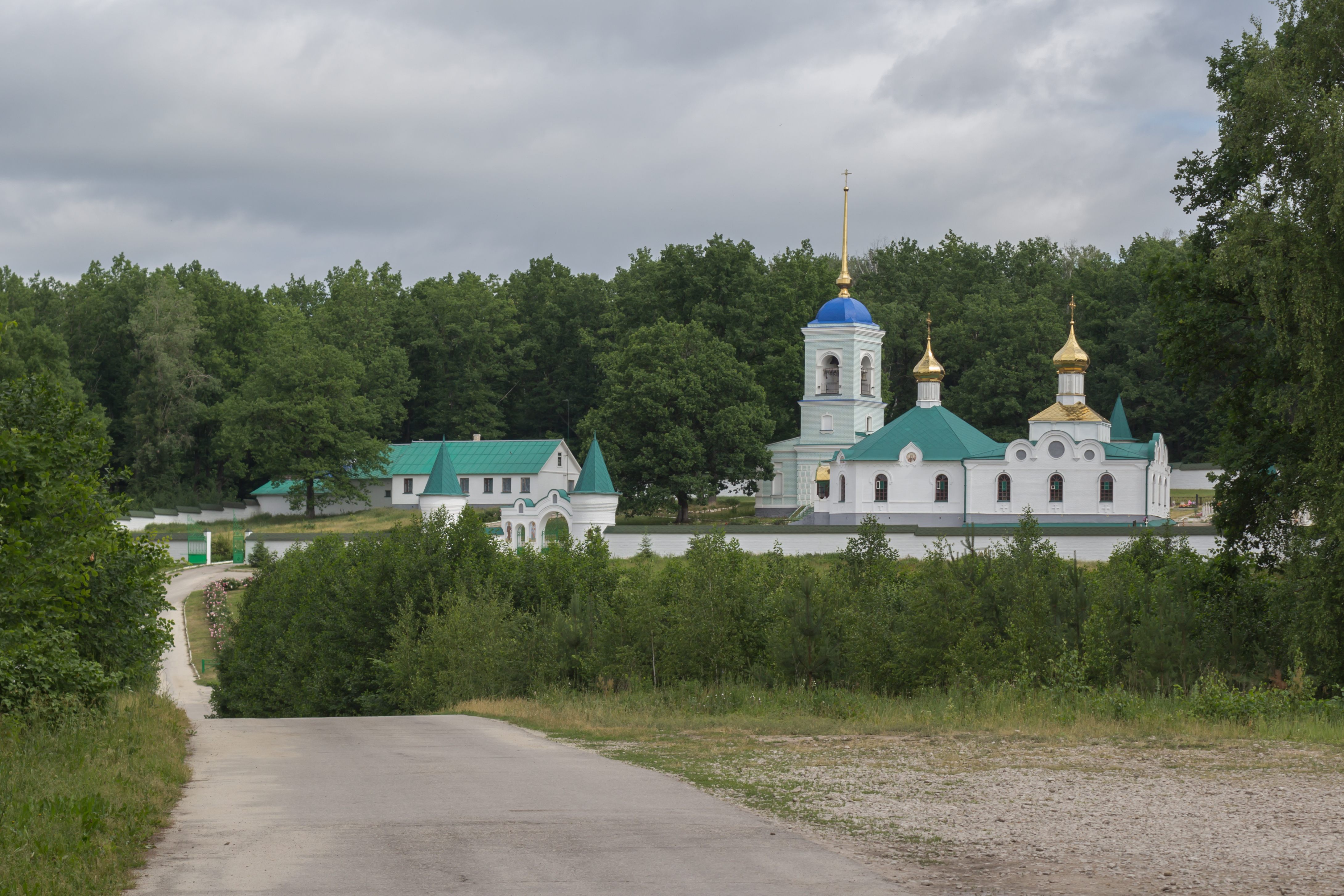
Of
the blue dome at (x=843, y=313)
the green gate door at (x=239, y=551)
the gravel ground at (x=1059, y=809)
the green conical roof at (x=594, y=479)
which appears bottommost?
the gravel ground at (x=1059, y=809)

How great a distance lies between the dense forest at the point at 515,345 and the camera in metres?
70.8

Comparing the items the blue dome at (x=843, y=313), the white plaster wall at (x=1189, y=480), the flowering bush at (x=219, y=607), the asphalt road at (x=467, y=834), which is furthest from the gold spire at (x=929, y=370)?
the asphalt road at (x=467, y=834)

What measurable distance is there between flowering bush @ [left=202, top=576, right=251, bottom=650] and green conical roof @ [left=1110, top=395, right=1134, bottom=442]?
1614 inches

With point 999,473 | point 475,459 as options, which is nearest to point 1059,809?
point 999,473

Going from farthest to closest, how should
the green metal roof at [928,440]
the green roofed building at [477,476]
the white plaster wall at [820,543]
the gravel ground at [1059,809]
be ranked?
the green roofed building at [477,476] < the green metal roof at [928,440] < the white plaster wall at [820,543] < the gravel ground at [1059,809]

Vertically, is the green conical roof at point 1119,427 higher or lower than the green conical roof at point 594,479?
higher

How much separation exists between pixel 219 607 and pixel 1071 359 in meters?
35.7

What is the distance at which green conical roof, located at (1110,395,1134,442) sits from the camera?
220 ft

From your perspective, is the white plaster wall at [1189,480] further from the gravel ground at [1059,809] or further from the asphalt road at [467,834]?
the asphalt road at [467,834]

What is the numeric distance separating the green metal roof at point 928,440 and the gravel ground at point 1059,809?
143 ft

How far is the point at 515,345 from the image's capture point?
87.4m

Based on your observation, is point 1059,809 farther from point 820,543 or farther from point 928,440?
point 928,440

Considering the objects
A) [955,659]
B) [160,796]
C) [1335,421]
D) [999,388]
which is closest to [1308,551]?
[1335,421]

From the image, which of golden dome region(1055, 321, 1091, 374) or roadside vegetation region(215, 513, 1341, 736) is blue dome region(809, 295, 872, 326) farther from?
roadside vegetation region(215, 513, 1341, 736)
